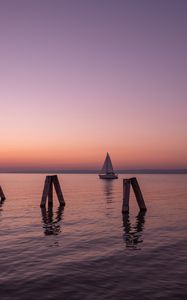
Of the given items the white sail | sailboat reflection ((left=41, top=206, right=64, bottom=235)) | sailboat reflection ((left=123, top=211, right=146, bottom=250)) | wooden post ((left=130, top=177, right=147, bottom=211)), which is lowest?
sailboat reflection ((left=123, top=211, right=146, bottom=250))

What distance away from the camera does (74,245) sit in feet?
45.3

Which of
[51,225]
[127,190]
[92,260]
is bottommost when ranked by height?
[51,225]

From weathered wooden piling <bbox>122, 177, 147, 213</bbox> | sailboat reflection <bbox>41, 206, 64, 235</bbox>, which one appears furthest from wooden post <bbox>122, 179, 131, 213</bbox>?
sailboat reflection <bbox>41, 206, 64, 235</bbox>

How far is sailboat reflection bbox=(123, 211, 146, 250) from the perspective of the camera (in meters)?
14.2

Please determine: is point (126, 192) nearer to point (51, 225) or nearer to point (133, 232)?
point (133, 232)

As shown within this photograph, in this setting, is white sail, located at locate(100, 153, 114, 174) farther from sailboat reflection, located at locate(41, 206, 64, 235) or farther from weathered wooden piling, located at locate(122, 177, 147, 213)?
sailboat reflection, located at locate(41, 206, 64, 235)

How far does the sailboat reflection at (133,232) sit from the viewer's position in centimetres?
1417

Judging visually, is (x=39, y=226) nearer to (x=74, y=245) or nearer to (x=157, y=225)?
(x=74, y=245)

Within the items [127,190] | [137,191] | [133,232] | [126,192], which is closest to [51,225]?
[133,232]

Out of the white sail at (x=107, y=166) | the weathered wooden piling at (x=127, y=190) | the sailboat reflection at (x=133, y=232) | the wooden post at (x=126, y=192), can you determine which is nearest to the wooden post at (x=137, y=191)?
the weathered wooden piling at (x=127, y=190)

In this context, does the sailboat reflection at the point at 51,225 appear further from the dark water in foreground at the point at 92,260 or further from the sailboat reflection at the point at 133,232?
the sailboat reflection at the point at 133,232

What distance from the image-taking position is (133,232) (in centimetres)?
1723

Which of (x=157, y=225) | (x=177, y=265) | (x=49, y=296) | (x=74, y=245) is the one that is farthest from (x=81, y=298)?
(x=157, y=225)

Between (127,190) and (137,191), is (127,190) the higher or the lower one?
the higher one
